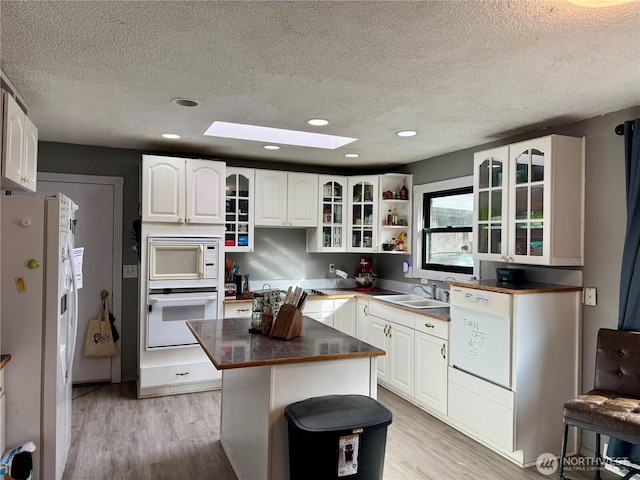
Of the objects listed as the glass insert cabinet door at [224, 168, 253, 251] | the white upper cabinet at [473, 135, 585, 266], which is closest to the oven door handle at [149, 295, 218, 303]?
the glass insert cabinet door at [224, 168, 253, 251]

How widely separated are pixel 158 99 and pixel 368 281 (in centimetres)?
313

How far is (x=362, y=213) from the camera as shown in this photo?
194 inches

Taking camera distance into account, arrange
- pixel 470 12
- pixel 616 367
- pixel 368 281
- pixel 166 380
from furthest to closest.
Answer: pixel 368 281
pixel 166 380
pixel 616 367
pixel 470 12

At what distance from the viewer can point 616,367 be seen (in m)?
2.61

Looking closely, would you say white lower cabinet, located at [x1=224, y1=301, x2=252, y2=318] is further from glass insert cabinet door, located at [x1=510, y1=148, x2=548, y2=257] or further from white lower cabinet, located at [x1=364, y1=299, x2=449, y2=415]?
glass insert cabinet door, located at [x1=510, y1=148, x2=548, y2=257]

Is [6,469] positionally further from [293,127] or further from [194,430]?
[293,127]

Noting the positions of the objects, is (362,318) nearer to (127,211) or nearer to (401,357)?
(401,357)

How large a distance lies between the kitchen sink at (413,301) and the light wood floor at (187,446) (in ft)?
2.94

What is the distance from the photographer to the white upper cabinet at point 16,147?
212 centimetres

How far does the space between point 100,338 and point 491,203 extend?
3.66m

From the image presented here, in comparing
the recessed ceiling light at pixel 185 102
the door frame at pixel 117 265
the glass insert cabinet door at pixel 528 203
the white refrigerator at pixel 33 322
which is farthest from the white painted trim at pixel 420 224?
the white refrigerator at pixel 33 322

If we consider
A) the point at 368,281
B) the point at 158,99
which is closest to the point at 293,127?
the point at 158,99

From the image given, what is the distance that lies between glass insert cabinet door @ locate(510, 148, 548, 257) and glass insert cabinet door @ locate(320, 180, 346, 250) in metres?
2.11

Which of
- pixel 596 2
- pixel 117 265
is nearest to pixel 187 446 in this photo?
pixel 117 265
